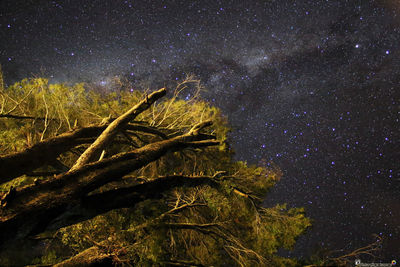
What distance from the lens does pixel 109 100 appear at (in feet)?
23.1

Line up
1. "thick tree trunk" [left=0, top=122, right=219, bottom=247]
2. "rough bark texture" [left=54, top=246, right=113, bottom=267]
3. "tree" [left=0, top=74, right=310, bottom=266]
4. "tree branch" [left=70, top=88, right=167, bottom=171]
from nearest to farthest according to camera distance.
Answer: "thick tree trunk" [left=0, top=122, right=219, bottom=247], "tree" [left=0, top=74, right=310, bottom=266], "rough bark texture" [left=54, top=246, right=113, bottom=267], "tree branch" [left=70, top=88, right=167, bottom=171]

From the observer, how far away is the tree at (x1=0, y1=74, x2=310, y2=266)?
269 centimetres

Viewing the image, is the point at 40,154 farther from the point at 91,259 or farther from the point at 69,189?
the point at 91,259

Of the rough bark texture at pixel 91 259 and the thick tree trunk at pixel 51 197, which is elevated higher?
the thick tree trunk at pixel 51 197

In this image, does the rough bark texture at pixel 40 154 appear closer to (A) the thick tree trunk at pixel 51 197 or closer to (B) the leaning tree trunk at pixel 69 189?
(B) the leaning tree trunk at pixel 69 189

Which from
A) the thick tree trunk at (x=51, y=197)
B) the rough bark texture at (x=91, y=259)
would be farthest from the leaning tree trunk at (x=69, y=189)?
the rough bark texture at (x=91, y=259)

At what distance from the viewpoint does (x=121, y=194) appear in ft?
10.3

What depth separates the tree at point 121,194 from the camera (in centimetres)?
269

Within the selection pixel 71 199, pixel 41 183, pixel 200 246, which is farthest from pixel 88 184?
pixel 200 246

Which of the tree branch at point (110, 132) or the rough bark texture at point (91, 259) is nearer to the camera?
the rough bark texture at point (91, 259)

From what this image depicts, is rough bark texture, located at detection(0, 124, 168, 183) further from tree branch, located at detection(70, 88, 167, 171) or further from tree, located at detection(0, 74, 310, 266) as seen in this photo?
tree branch, located at detection(70, 88, 167, 171)

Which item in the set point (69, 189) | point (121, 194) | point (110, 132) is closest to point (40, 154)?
point (110, 132)

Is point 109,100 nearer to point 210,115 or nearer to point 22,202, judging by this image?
point 210,115

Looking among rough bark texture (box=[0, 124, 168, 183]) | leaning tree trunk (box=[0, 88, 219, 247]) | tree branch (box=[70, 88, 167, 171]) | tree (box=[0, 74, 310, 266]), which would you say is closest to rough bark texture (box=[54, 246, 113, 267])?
tree (box=[0, 74, 310, 266])
